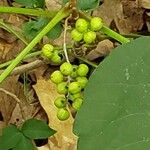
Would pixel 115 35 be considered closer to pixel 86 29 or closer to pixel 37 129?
pixel 86 29

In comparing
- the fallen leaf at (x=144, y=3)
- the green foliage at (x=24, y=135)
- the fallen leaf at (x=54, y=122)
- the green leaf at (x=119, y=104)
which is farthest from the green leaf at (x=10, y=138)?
the fallen leaf at (x=144, y=3)

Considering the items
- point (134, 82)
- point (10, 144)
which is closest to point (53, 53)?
point (134, 82)

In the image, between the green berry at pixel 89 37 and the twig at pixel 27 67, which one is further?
the twig at pixel 27 67

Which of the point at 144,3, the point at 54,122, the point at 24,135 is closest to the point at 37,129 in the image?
the point at 24,135

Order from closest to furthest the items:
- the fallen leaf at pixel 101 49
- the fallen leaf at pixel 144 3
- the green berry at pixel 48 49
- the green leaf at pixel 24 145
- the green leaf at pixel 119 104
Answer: the green leaf at pixel 119 104
the green berry at pixel 48 49
the green leaf at pixel 24 145
the fallen leaf at pixel 101 49
the fallen leaf at pixel 144 3

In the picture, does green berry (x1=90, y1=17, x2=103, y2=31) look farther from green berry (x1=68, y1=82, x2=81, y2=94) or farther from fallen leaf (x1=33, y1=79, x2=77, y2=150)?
fallen leaf (x1=33, y1=79, x2=77, y2=150)

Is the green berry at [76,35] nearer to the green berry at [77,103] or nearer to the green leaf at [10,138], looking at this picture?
the green berry at [77,103]

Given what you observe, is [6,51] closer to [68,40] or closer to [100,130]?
[68,40]

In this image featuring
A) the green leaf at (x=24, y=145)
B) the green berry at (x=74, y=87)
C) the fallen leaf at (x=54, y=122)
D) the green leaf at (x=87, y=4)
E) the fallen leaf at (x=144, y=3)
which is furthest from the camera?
the fallen leaf at (x=144, y=3)
